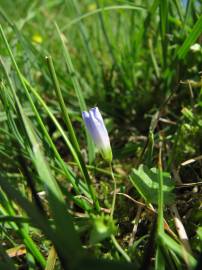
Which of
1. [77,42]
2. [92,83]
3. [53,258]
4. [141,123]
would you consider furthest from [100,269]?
[77,42]

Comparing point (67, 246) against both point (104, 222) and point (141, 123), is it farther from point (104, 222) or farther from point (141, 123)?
point (141, 123)

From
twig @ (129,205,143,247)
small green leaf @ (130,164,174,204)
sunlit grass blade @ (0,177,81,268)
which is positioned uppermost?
sunlit grass blade @ (0,177,81,268)

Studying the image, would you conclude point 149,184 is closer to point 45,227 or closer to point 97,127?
point 97,127

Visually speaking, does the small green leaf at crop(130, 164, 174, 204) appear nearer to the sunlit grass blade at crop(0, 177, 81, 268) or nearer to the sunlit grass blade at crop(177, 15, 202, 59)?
the sunlit grass blade at crop(0, 177, 81, 268)

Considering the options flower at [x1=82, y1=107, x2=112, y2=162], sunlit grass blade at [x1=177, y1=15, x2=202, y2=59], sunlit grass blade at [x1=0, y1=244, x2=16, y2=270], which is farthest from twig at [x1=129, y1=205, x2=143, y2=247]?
sunlit grass blade at [x1=177, y1=15, x2=202, y2=59]

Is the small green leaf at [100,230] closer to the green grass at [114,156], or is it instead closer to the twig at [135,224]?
the green grass at [114,156]
